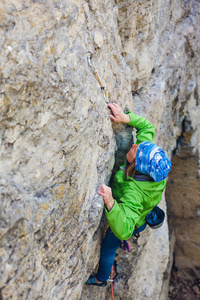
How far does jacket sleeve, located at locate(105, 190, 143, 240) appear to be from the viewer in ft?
5.49

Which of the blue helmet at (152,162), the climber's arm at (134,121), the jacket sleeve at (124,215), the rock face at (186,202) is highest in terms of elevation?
the climber's arm at (134,121)

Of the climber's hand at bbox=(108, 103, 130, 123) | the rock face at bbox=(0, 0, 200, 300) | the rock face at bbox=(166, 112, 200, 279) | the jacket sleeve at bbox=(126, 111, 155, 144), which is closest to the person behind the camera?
the rock face at bbox=(0, 0, 200, 300)

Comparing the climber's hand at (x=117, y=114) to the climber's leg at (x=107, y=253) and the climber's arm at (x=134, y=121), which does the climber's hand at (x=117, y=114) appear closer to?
the climber's arm at (x=134, y=121)

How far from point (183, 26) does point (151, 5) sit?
1.28 metres

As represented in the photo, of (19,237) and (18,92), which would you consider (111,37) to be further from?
(19,237)

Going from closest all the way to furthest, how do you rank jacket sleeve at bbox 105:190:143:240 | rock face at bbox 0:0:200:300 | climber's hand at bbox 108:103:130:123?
rock face at bbox 0:0:200:300
jacket sleeve at bbox 105:190:143:240
climber's hand at bbox 108:103:130:123

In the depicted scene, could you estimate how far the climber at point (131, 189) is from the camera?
5.59 feet

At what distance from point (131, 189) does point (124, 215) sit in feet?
0.74

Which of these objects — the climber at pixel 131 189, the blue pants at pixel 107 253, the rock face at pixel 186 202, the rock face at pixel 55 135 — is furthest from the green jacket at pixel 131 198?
the rock face at pixel 186 202

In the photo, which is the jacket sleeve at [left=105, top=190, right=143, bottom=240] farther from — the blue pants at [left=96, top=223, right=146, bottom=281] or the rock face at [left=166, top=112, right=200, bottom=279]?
the rock face at [left=166, top=112, right=200, bottom=279]

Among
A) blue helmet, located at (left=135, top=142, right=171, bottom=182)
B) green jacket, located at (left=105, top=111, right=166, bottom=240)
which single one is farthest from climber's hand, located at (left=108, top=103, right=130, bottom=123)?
blue helmet, located at (left=135, top=142, right=171, bottom=182)

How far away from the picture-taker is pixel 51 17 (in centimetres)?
123

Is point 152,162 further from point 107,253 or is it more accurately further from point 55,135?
point 107,253

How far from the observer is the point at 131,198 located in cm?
183
